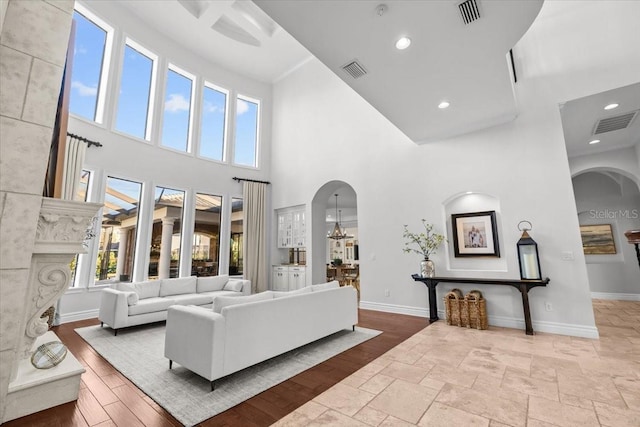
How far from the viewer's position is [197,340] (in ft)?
8.57

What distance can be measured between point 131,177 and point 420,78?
5996 mm

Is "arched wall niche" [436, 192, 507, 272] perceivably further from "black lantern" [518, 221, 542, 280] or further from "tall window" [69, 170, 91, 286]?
"tall window" [69, 170, 91, 286]

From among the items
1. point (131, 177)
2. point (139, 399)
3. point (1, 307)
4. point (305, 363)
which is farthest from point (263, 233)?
point (1, 307)

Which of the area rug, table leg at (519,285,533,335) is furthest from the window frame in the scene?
table leg at (519,285,533,335)

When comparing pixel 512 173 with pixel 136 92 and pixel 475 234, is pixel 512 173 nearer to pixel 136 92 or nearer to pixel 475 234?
pixel 475 234

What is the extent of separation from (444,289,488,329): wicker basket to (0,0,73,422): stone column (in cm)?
497

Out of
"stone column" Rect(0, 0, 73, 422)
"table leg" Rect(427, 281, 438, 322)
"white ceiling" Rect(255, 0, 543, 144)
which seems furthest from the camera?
"table leg" Rect(427, 281, 438, 322)

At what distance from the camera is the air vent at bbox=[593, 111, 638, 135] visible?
15.0 ft

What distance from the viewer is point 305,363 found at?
3.06m

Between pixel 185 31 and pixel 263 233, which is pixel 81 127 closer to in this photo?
pixel 185 31

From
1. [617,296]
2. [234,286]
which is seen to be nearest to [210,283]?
[234,286]

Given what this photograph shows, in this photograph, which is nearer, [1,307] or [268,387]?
[1,307]

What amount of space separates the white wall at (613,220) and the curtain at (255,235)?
26.6 feet

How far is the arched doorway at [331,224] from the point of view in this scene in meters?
7.23
